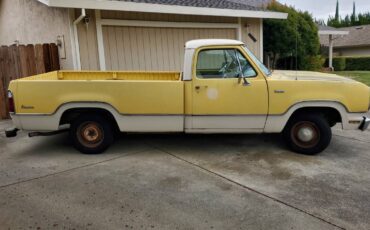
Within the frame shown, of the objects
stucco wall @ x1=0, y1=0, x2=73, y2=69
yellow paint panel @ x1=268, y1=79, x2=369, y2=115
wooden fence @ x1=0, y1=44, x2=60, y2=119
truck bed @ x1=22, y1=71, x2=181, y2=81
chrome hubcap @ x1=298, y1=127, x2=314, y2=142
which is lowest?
chrome hubcap @ x1=298, y1=127, x2=314, y2=142

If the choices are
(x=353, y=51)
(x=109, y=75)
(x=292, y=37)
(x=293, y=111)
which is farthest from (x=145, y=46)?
(x=353, y=51)

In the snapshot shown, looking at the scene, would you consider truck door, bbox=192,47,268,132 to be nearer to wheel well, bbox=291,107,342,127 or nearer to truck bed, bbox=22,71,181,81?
wheel well, bbox=291,107,342,127

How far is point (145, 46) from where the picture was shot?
355 inches

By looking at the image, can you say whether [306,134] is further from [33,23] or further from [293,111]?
[33,23]

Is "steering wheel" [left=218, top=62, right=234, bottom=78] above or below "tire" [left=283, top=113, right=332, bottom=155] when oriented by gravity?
above

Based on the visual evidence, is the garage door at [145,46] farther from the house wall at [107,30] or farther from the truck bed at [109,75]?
the truck bed at [109,75]

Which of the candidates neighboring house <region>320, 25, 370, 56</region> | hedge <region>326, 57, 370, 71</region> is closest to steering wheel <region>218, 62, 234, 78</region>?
hedge <region>326, 57, 370, 71</region>

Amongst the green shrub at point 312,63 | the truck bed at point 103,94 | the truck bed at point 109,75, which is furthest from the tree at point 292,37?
the truck bed at point 103,94

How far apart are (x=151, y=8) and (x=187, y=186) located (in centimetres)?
559

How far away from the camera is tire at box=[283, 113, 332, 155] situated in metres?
5.32

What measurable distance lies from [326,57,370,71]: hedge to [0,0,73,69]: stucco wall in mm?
23083

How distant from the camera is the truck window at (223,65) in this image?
5324 millimetres

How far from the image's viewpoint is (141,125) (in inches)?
213

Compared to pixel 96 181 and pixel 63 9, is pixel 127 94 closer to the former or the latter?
pixel 96 181
